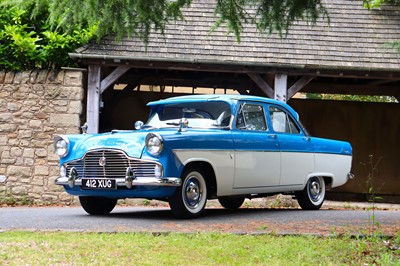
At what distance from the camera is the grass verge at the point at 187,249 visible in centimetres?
592

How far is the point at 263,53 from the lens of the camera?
14.9 meters

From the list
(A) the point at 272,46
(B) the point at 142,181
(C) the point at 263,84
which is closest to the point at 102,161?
(B) the point at 142,181

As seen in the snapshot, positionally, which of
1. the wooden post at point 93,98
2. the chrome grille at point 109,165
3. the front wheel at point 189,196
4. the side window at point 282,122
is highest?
the wooden post at point 93,98

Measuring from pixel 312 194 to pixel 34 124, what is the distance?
232 inches

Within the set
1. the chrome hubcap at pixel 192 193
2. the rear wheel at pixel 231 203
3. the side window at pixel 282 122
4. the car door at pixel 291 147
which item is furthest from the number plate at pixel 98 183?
the rear wheel at pixel 231 203

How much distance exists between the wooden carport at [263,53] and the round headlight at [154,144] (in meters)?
5.54

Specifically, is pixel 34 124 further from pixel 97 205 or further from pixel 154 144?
pixel 154 144

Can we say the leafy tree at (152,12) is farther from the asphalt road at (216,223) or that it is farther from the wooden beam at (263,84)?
the wooden beam at (263,84)

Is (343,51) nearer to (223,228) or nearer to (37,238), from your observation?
(223,228)

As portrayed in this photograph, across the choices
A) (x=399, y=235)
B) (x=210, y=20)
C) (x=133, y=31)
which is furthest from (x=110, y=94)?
(x=399, y=235)

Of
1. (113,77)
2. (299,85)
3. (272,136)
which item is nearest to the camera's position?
(272,136)

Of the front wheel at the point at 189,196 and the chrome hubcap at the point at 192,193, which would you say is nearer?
the front wheel at the point at 189,196

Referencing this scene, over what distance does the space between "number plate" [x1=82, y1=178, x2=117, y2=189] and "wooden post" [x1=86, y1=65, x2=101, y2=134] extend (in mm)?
5261

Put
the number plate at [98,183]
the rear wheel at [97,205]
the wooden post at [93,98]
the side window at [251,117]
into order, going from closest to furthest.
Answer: the number plate at [98,183]
the rear wheel at [97,205]
the side window at [251,117]
the wooden post at [93,98]
